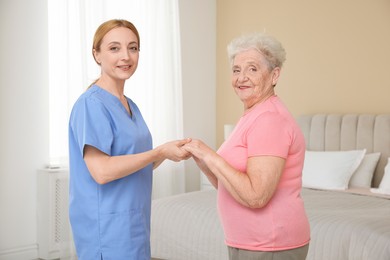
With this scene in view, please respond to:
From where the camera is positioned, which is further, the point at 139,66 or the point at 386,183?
the point at 139,66

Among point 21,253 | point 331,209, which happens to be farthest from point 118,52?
point 21,253

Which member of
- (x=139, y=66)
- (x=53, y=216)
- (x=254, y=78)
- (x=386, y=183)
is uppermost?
(x=139, y=66)

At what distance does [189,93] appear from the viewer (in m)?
5.97

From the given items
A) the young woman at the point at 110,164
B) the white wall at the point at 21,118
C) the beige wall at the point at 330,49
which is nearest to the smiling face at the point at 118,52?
the young woman at the point at 110,164

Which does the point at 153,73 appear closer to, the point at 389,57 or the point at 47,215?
the point at 47,215

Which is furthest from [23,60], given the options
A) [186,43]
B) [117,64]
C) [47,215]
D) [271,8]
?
[117,64]

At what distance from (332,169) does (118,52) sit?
9.55ft

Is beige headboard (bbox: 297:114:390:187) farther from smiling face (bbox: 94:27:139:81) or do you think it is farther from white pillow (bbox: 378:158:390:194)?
smiling face (bbox: 94:27:139:81)

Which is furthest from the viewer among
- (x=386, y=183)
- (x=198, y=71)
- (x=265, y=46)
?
(x=198, y=71)

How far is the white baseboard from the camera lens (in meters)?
4.53

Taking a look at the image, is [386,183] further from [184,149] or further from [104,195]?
[104,195]

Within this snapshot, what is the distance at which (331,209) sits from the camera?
3.75 m

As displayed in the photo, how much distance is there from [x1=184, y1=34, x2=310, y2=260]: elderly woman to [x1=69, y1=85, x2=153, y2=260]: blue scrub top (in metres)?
0.24

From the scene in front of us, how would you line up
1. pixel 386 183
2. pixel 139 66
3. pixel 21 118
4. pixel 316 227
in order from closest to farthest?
1. pixel 316 227
2. pixel 386 183
3. pixel 21 118
4. pixel 139 66
